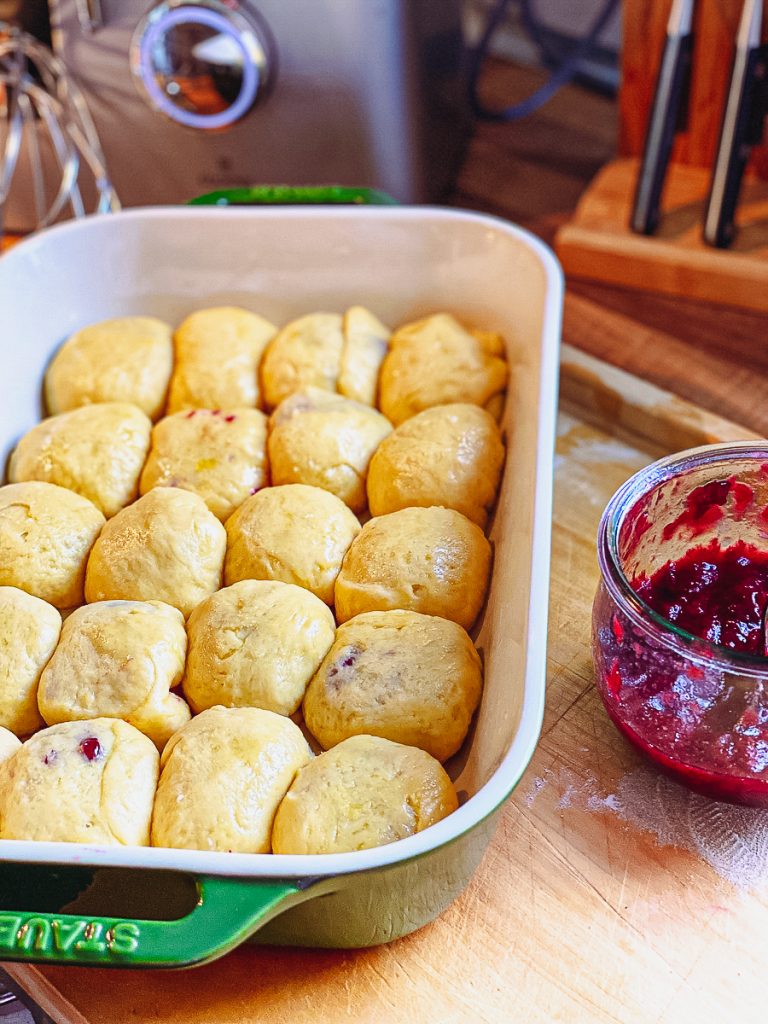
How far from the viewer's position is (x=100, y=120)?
1.45m

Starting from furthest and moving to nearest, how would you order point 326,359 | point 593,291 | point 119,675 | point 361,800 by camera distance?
point 593,291
point 326,359
point 119,675
point 361,800

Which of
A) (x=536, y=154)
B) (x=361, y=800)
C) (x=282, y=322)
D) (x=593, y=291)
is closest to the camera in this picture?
(x=361, y=800)

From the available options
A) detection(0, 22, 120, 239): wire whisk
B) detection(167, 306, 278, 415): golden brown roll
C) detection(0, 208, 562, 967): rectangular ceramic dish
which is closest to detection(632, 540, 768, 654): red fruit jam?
detection(0, 208, 562, 967): rectangular ceramic dish

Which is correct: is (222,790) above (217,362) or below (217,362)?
below

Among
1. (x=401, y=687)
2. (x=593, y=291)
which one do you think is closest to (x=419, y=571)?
(x=401, y=687)

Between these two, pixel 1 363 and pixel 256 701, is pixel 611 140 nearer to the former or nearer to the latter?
pixel 1 363

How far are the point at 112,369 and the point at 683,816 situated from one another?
0.82 m

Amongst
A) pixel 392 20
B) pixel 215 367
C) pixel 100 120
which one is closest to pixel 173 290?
pixel 215 367

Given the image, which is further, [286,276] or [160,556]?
[286,276]

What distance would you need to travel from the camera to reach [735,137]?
4.27 ft

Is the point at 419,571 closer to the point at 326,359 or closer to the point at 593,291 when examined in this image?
the point at 326,359

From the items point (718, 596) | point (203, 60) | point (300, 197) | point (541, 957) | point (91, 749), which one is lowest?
point (541, 957)

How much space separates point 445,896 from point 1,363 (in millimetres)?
810

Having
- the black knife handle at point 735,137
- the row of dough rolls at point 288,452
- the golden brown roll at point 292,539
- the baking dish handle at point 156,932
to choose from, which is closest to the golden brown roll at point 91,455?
the row of dough rolls at point 288,452
